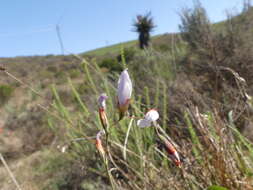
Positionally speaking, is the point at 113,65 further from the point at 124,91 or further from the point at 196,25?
the point at 124,91

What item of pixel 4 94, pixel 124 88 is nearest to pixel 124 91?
pixel 124 88

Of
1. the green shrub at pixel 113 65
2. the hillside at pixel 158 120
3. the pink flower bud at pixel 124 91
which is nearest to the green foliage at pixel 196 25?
the hillside at pixel 158 120

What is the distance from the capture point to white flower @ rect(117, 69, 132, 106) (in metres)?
0.49

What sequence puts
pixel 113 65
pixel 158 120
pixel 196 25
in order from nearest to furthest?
pixel 158 120, pixel 196 25, pixel 113 65

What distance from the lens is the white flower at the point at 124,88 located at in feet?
1.61

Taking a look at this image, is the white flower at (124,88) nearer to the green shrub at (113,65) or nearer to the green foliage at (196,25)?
the green foliage at (196,25)

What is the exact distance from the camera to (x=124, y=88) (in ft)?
1.63

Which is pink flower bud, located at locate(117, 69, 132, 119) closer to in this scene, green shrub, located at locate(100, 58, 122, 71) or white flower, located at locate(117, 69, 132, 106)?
white flower, located at locate(117, 69, 132, 106)

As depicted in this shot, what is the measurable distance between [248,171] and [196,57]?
9.85ft

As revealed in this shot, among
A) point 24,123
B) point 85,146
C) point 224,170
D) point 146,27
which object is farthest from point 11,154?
point 146,27

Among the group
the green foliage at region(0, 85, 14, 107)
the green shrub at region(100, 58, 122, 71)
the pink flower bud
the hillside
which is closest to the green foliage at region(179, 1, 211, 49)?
the hillside

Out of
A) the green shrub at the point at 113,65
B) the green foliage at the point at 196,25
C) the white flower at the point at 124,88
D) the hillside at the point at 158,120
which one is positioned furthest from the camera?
the green shrub at the point at 113,65

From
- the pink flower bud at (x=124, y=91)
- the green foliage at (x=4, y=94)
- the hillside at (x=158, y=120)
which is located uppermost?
the pink flower bud at (x=124, y=91)

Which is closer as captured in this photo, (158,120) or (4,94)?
(158,120)
